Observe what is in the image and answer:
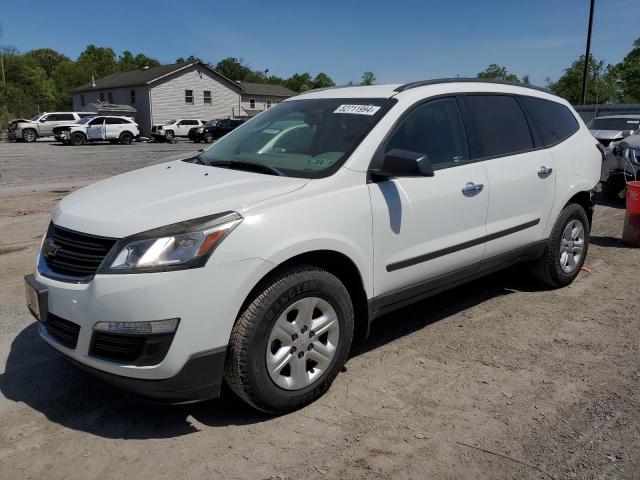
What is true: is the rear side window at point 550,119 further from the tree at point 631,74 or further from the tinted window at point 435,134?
the tree at point 631,74

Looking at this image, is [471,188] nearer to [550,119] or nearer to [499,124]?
[499,124]

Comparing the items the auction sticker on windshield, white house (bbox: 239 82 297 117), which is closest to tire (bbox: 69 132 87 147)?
white house (bbox: 239 82 297 117)

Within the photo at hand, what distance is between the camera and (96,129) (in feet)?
109

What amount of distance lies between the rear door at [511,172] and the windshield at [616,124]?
10523mm

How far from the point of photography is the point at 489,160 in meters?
4.25

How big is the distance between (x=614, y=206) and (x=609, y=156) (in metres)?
1.03

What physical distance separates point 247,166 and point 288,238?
0.88 metres

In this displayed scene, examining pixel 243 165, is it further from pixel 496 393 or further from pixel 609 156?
pixel 609 156

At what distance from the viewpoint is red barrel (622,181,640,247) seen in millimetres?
6812

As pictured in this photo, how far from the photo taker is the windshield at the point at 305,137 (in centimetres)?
354

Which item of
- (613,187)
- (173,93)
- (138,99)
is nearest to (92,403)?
Result: (613,187)

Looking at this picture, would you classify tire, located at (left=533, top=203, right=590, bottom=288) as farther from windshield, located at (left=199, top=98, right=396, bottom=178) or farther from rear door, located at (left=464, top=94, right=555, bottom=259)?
windshield, located at (left=199, top=98, right=396, bottom=178)

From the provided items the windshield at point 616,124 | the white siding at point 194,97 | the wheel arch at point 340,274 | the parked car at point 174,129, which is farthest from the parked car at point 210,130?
the wheel arch at point 340,274

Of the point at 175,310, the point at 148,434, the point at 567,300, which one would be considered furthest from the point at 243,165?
the point at 567,300
